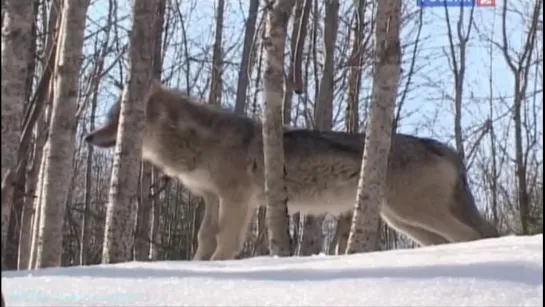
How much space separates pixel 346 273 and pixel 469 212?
6.30m

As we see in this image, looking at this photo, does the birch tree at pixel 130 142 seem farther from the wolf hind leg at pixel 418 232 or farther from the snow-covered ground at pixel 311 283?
the wolf hind leg at pixel 418 232

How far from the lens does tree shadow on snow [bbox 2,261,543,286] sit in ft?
14.1

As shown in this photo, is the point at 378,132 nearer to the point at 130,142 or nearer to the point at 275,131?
the point at 275,131

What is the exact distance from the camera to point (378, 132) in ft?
21.9

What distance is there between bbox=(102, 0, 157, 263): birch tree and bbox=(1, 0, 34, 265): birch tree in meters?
3.21

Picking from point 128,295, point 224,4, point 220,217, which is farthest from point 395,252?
point 224,4

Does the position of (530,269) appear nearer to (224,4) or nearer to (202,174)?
(202,174)

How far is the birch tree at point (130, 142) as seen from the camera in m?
6.88

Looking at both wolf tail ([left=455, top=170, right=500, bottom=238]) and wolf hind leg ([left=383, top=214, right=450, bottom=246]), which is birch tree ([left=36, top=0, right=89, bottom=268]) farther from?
wolf tail ([left=455, top=170, right=500, bottom=238])

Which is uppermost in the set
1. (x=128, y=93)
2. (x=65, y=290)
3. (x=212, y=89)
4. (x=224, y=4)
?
(x=224, y=4)

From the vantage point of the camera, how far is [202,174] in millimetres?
10266

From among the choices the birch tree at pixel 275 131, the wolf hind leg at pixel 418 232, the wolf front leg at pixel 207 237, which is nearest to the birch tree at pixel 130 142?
the birch tree at pixel 275 131

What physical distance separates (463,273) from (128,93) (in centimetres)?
337

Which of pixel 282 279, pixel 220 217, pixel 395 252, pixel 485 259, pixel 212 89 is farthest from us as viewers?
pixel 212 89
